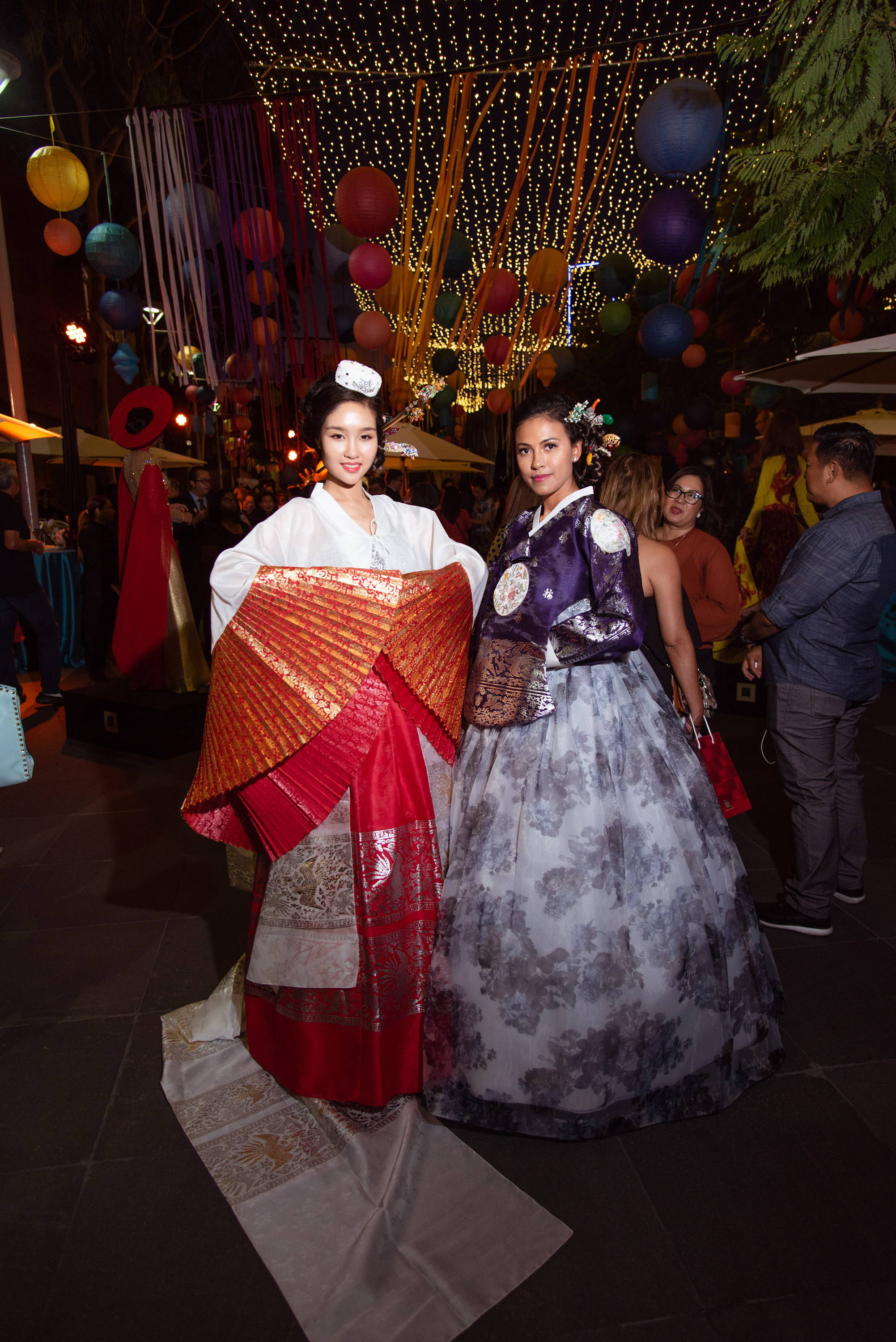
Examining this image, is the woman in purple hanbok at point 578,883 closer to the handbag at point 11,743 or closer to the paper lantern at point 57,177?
the handbag at point 11,743

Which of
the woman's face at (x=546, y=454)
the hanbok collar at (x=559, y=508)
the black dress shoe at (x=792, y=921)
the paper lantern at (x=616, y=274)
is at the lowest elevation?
the black dress shoe at (x=792, y=921)

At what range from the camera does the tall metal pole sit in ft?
27.7

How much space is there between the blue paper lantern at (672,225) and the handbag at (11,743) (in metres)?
5.93

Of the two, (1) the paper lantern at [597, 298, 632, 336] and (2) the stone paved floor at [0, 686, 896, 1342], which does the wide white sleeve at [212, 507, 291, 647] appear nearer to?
(2) the stone paved floor at [0, 686, 896, 1342]

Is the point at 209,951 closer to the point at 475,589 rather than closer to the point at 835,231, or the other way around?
the point at 475,589

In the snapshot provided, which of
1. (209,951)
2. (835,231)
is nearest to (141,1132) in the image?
(209,951)

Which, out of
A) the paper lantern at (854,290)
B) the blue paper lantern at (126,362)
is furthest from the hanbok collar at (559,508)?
the blue paper lantern at (126,362)

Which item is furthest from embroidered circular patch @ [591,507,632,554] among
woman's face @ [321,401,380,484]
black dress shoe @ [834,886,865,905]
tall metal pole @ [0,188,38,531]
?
tall metal pole @ [0,188,38,531]

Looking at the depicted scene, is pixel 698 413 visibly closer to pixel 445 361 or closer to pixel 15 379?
pixel 445 361

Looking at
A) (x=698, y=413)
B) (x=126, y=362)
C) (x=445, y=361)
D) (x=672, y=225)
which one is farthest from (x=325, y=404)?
(x=698, y=413)

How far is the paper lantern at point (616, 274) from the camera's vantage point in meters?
9.15

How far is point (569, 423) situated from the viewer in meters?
2.03

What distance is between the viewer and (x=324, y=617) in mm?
1873

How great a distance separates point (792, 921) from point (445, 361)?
9932 mm
